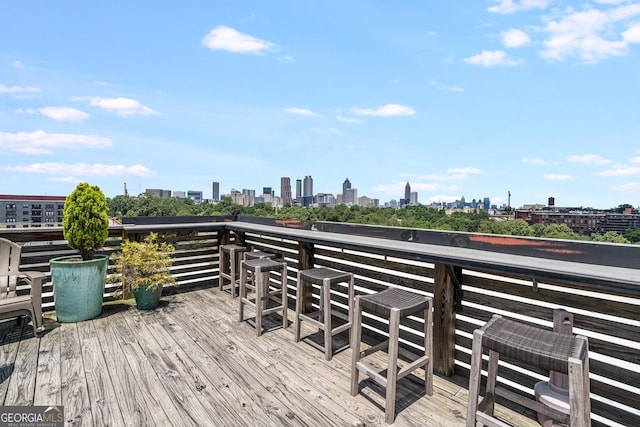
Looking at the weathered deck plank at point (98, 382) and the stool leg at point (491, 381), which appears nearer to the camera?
the stool leg at point (491, 381)

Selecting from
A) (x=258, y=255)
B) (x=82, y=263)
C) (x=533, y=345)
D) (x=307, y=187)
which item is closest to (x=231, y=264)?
(x=258, y=255)

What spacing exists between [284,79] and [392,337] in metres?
17.2

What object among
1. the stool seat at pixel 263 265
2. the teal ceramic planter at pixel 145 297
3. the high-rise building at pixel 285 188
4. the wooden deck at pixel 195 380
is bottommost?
the wooden deck at pixel 195 380

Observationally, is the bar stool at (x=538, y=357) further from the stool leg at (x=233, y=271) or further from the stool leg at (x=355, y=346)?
the stool leg at (x=233, y=271)

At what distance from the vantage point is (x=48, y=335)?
330cm

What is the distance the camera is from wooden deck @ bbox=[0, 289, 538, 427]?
6.75 ft

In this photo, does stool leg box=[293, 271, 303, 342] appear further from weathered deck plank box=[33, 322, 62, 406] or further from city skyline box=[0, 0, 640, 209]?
city skyline box=[0, 0, 640, 209]

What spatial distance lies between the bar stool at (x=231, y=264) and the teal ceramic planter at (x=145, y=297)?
1035 millimetres

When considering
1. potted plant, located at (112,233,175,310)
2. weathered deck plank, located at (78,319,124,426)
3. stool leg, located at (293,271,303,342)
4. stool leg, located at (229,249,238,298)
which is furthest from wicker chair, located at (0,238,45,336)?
stool leg, located at (293,271,303,342)

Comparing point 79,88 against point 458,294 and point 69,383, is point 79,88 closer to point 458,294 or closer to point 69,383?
point 69,383

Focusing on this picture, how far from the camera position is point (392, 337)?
203cm

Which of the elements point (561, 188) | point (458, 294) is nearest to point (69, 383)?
point (458, 294)

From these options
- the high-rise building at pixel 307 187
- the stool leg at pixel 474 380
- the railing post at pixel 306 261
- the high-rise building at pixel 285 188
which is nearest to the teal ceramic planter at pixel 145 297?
the railing post at pixel 306 261

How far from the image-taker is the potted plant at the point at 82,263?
3.62m
